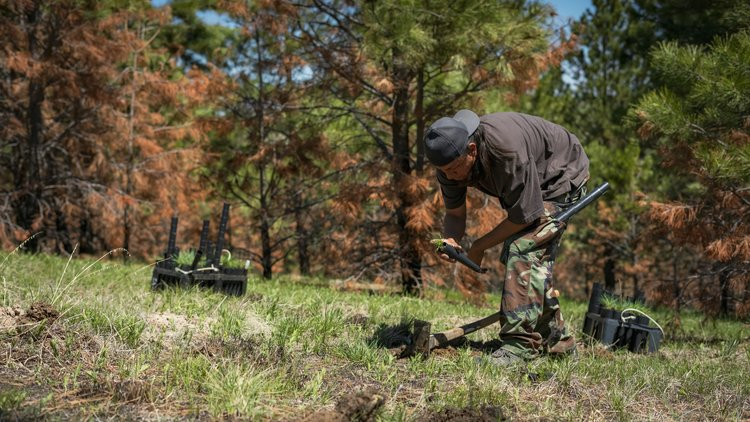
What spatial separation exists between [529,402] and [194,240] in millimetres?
15952

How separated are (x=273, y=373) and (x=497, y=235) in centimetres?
150

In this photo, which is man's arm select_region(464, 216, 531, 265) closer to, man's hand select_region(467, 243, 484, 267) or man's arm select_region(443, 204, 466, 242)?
man's hand select_region(467, 243, 484, 267)

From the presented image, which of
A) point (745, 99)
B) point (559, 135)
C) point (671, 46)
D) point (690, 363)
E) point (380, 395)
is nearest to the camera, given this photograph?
point (380, 395)

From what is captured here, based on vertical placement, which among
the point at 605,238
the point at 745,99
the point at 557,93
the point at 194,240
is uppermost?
the point at 557,93

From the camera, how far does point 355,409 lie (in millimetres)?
2293

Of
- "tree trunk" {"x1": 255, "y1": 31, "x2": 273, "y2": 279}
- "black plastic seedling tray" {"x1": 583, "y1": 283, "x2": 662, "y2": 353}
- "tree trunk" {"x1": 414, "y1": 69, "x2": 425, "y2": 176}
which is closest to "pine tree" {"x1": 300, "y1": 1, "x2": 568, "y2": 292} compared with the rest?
"tree trunk" {"x1": 414, "y1": 69, "x2": 425, "y2": 176}

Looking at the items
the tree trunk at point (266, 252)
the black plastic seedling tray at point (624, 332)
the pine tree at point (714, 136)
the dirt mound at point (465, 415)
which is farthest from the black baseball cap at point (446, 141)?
the tree trunk at point (266, 252)

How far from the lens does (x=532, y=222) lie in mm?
3373

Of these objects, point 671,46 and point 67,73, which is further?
point 67,73

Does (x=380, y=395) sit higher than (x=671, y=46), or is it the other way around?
(x=671, y=46)

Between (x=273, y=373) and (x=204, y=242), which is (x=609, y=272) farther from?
(x=273, y=373)

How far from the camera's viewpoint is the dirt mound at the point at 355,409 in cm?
224

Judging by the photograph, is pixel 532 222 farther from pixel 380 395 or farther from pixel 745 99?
pixel 745 99

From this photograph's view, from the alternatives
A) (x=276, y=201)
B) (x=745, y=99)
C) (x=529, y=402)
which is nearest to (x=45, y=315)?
(x=529, y=402)
